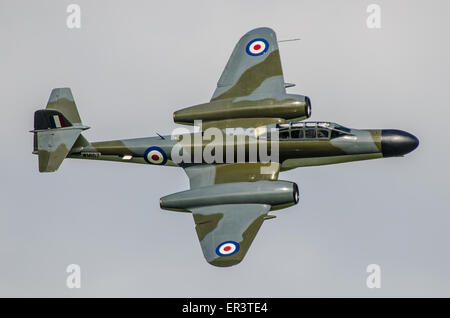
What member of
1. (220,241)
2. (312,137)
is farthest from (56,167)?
(312,137)

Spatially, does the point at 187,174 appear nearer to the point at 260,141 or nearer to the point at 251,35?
the point at 260,141

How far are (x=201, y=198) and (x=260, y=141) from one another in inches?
136

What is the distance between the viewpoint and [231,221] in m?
35.1

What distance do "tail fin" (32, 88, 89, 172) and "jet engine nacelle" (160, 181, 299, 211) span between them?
16.9ft

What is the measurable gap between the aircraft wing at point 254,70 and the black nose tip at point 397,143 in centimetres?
474

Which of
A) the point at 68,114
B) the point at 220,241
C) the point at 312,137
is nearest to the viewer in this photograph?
the point at 220,241

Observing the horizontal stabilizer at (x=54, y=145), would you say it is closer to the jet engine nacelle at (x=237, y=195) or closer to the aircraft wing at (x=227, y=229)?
the jet engine nacelle at (x=237, y=195)

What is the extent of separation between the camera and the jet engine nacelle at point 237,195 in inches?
1383

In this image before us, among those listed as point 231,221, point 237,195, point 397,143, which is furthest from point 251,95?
point 397,143

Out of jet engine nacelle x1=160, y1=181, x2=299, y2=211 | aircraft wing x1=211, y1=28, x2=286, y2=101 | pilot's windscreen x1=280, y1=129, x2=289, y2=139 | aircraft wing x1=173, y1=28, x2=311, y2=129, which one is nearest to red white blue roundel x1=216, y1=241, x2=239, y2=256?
jet engine nacelle x1=160, y1=181, x2=299, y2=211

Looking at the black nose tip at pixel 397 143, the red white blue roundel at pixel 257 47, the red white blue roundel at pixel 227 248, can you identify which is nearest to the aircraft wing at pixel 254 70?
the red white blue roundel at pixel 257 47

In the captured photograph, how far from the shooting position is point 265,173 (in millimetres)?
36719

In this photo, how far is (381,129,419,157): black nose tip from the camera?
36.6 m

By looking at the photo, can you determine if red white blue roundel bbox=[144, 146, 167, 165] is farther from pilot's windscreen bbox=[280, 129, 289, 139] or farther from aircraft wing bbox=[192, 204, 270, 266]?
pilot's windscreen bbox=[280, 129, 289, 139]
